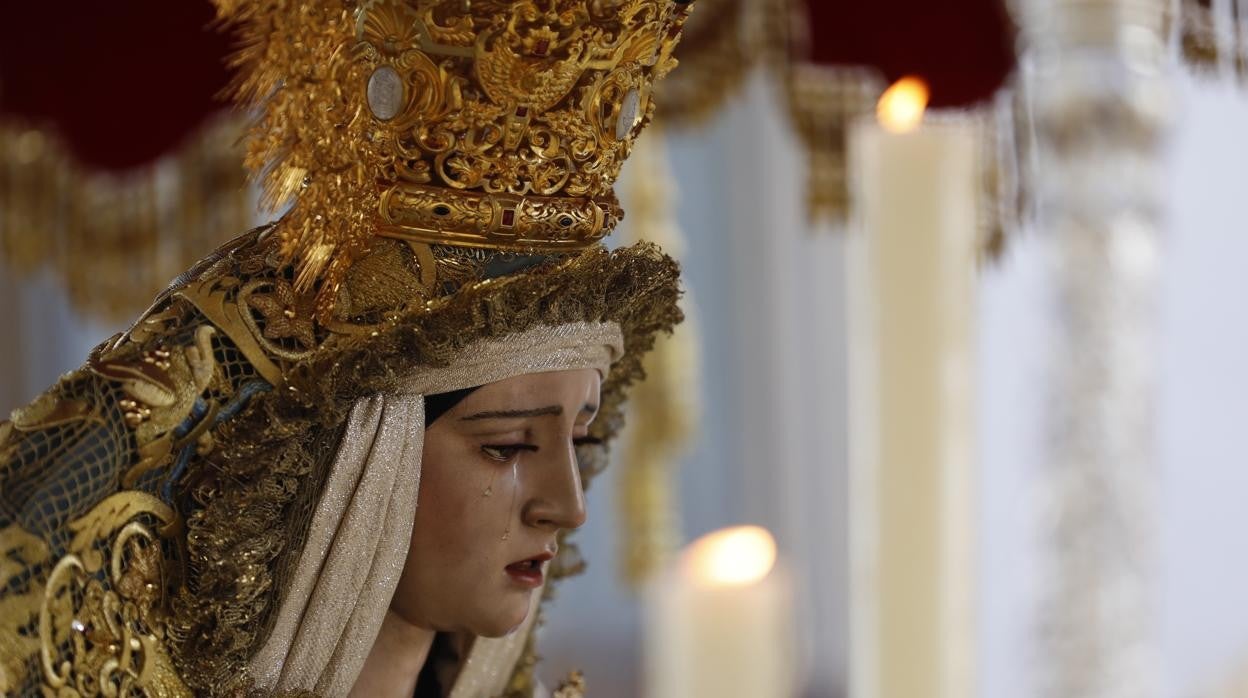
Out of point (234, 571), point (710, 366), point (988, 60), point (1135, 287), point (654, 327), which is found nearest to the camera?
point (234, 571)

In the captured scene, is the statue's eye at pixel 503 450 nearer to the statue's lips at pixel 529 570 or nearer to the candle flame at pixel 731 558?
the statue's lips at pixel 529 570

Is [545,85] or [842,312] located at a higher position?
[842,312]

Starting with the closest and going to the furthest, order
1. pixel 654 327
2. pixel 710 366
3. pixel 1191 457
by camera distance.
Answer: pixel 654 327, pixel 1191 457, pixel 710 366

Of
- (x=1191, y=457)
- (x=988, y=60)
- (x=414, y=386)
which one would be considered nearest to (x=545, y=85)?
(x=414, y=386)

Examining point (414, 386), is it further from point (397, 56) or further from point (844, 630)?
point (844, 630)

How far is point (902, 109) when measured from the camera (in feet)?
5.29

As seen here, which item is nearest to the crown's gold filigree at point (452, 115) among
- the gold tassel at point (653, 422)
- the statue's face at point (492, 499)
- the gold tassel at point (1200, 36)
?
the statue's face at point (492, 499)

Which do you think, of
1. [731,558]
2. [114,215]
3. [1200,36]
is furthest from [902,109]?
[114,215]

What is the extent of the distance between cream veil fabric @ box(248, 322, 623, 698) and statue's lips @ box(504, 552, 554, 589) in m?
0.07

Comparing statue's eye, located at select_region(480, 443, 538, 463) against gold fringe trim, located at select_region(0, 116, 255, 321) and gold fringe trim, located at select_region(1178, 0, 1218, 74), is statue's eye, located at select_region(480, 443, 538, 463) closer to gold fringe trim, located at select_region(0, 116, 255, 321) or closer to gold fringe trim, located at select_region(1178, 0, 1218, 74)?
gold fringe trim, located at select_region(1178, 0, 1218, 74)

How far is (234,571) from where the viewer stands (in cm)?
115

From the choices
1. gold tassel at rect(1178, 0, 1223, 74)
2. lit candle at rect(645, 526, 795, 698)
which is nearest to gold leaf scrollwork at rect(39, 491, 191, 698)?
lit candle at rect(645, 526, 795, 698)

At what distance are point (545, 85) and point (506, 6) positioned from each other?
6 centimetres

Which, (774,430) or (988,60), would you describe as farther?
(774,430)
